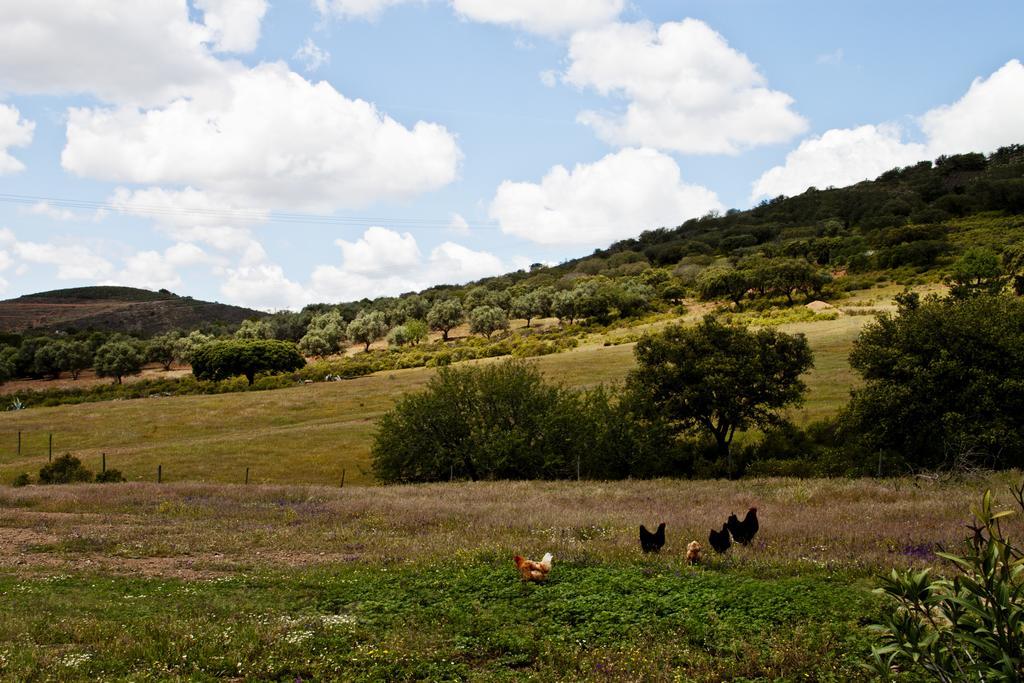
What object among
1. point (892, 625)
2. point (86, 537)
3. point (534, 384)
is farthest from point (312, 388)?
point (892, 625)

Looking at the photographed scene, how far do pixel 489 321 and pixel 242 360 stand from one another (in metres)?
46.6

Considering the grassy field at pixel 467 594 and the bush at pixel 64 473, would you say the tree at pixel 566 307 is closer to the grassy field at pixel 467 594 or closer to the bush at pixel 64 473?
the bush at pixel 64 473

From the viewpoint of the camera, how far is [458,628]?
12.1 m

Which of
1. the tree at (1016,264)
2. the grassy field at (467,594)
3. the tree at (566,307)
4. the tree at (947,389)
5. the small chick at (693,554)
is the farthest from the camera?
the tree at (566,307)

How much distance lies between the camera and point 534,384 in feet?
167

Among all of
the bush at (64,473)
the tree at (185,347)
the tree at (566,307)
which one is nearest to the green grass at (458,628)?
the bush at (64,473)

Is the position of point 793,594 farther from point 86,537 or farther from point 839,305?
point 839,305

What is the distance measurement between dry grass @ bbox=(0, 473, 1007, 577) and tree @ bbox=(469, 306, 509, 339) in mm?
102589

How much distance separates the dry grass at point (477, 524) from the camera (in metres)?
16.4

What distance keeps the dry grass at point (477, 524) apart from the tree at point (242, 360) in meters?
87.4

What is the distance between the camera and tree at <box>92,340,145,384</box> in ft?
431

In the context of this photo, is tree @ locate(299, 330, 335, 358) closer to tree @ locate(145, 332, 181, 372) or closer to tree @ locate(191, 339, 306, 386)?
tree @ locate(191, 339, 306, 386)

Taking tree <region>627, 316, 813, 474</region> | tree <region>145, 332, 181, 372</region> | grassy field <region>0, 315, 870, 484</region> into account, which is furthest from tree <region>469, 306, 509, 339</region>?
tree <region>627, 316, 813, 474</region>

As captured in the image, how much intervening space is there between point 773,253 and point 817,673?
170 metres
